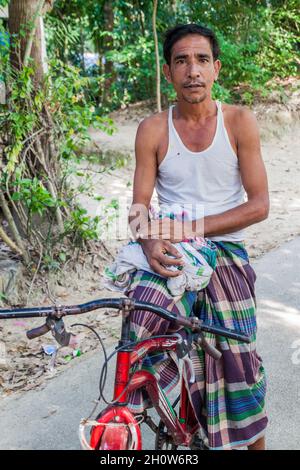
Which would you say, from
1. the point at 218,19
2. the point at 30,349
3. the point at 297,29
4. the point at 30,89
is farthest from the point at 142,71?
the point at 30,349

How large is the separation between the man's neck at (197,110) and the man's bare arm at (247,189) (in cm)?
14

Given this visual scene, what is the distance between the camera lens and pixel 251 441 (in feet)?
7.87

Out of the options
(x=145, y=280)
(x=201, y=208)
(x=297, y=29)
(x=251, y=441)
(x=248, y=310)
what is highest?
(x=297, y=29)

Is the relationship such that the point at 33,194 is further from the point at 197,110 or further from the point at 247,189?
the point at 247,189

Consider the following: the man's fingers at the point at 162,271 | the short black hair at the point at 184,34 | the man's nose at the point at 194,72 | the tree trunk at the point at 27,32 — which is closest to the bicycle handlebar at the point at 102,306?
the man's fingers at the point at 162,271

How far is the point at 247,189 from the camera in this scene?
235cm

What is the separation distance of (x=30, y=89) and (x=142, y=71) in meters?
5.83

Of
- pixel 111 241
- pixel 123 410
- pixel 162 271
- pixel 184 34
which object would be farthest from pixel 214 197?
pixel 111 241

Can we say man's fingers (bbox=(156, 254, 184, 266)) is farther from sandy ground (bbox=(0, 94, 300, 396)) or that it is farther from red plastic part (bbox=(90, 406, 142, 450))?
red plastic part (bbox=(90, 406, 142, 450))

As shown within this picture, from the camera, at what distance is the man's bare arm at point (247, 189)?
2.31 m

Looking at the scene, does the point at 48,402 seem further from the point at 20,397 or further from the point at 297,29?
the point at 297,29

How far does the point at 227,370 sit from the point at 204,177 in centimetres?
72

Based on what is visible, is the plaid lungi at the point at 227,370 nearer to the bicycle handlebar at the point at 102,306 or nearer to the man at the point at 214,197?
the man at the point at 214,197

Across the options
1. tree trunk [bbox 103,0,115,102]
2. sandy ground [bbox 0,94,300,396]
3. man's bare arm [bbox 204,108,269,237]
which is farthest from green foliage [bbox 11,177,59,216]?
tree trunk [bbox 103,0,115,102]
